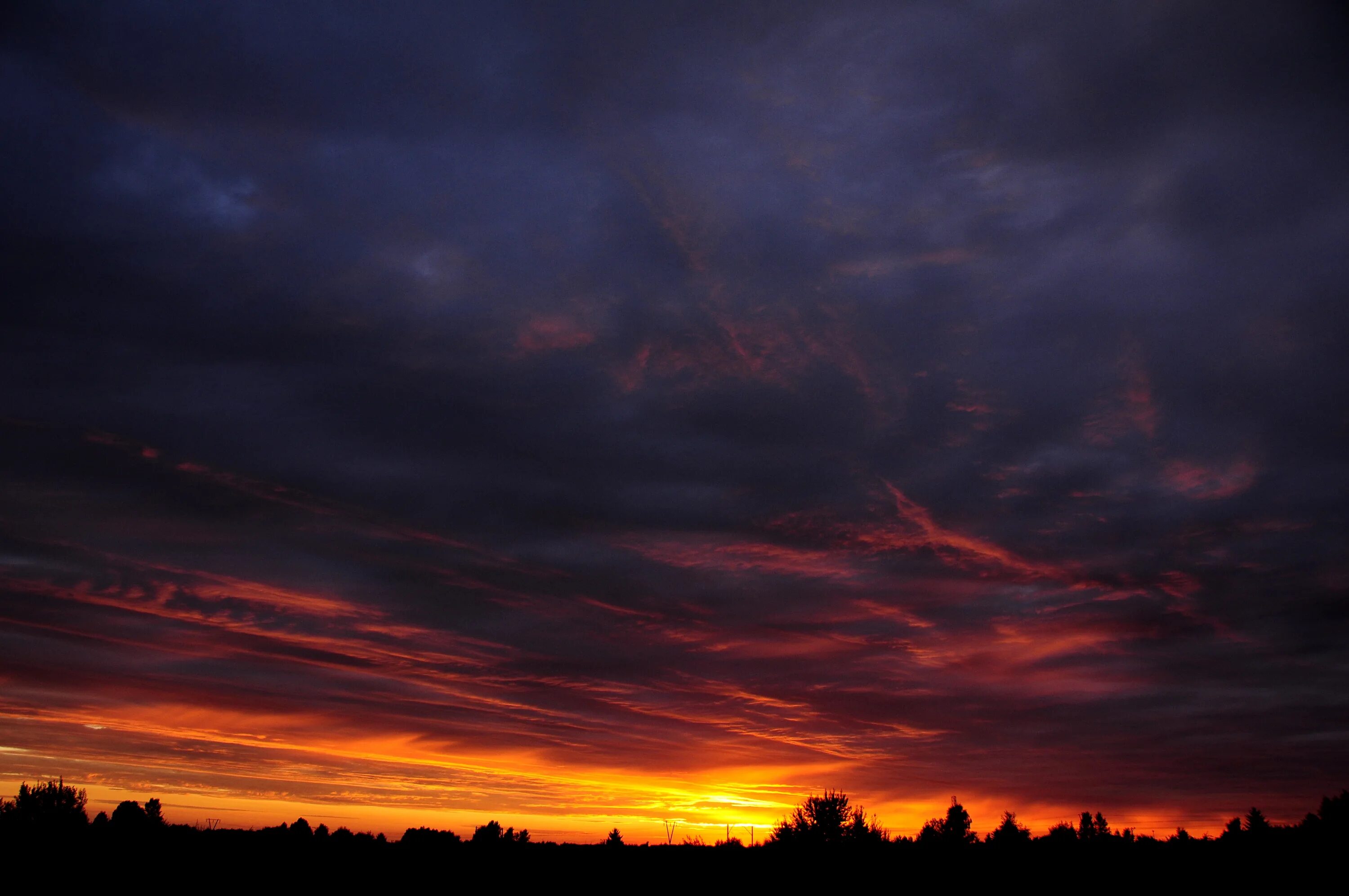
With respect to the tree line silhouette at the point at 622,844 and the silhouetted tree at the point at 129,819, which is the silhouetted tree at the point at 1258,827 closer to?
the tree line silhouette at the point at 622,844

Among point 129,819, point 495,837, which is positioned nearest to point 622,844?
point 495,837

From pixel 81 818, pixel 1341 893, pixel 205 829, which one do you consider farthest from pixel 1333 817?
pixel 81 818

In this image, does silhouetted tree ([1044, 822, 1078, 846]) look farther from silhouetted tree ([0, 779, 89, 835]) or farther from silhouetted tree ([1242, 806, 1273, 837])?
silhouetted tree ([0, 779, 89, 835])

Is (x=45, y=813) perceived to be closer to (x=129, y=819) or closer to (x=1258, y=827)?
(x=129, y=819)

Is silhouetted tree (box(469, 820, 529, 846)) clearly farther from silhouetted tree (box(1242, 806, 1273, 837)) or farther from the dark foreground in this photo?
silhouetted tree (box(1242, 806, 1273, 837))

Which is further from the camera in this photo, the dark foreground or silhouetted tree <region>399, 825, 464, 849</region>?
silhouetted tree <region>399, 825, 464, 849</region>

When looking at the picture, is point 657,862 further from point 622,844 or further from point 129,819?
point 129,819

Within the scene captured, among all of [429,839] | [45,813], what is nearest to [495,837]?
[429,839]

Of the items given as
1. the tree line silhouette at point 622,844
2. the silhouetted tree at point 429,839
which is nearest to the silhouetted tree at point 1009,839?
the tree line silhouette at point 622,844

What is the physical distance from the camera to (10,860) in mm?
21719

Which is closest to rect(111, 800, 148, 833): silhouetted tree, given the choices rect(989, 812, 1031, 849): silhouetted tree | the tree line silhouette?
the tree line silhouette

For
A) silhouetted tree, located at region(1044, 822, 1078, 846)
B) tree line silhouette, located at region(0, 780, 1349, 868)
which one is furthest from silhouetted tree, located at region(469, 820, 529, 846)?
silhouetted tree, located at region(1044, 822, 1078, 846)

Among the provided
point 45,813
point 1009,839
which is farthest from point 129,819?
point 1009,839

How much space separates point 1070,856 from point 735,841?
40.1 feet
